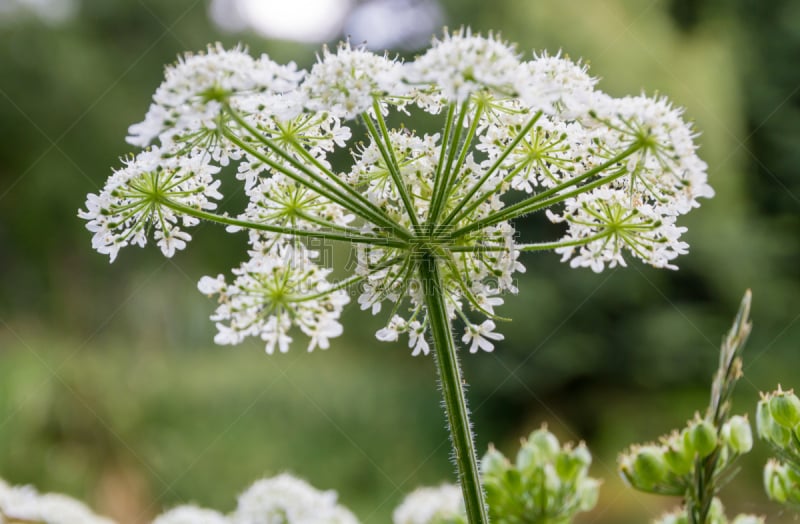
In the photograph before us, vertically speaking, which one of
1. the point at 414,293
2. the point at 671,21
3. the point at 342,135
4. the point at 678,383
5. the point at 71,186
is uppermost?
the point at 671,21

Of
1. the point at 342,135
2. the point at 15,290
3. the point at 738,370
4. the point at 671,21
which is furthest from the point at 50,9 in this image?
the point at 738,370

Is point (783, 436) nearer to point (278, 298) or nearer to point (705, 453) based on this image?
point (705, 453)

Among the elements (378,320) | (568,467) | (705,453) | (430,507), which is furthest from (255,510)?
(378,320)

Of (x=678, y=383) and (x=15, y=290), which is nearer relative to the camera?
(x=678, y=383)

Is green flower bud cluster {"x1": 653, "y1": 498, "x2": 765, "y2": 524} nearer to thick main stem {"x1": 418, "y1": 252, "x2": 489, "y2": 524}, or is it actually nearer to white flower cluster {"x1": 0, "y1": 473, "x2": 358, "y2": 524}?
A: thick main stem {"x1": 418, "y1": 252, "x2": 489, "y2": 524}

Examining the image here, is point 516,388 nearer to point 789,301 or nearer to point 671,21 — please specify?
point 789,301

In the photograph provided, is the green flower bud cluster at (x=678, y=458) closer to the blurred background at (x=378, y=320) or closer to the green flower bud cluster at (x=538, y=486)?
the green flower bud cluster at (x=538, y=486)

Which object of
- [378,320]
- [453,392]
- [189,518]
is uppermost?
[378,320]

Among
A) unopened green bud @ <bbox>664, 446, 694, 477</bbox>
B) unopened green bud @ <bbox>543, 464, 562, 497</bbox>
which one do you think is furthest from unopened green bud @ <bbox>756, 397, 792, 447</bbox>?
unopened green bud @ <bbox>543, 464, 562, 497</bbox>
